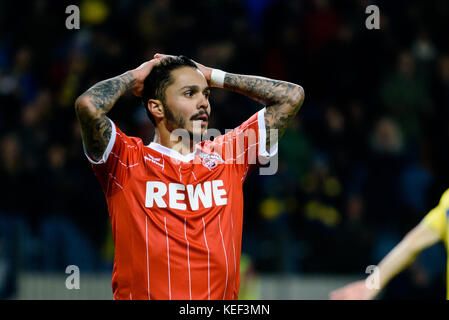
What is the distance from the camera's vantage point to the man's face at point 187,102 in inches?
186

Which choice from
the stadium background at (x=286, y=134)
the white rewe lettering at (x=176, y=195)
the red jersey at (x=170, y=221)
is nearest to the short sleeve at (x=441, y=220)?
the red jersey at (x=170, y=221)

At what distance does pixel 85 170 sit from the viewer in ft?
29.6

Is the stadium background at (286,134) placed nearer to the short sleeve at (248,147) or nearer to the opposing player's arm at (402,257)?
the short sleeve at (248,147)

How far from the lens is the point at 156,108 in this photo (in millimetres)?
4871

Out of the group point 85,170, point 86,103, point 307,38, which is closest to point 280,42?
point 307,38

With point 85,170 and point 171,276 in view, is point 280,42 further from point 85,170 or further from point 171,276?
point 171,276

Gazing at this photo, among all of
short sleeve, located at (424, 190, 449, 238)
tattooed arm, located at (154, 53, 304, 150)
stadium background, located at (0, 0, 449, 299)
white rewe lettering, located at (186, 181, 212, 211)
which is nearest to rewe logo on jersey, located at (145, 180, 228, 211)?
white rewe lettering, located at (186, 181, 212, 211)

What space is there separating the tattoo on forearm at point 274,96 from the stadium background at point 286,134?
336 cm

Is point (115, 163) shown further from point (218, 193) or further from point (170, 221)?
point (218, 193)

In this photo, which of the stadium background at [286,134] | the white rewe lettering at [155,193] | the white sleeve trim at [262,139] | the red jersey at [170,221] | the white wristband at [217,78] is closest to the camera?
the red jersey at [170,221]

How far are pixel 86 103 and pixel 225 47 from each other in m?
6.18

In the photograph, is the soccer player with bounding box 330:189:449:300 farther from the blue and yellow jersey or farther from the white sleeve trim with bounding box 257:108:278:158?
the white sleeve trim with bounding box 257:108:278:158

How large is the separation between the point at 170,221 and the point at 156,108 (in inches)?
34.5

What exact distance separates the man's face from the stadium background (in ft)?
11.5
